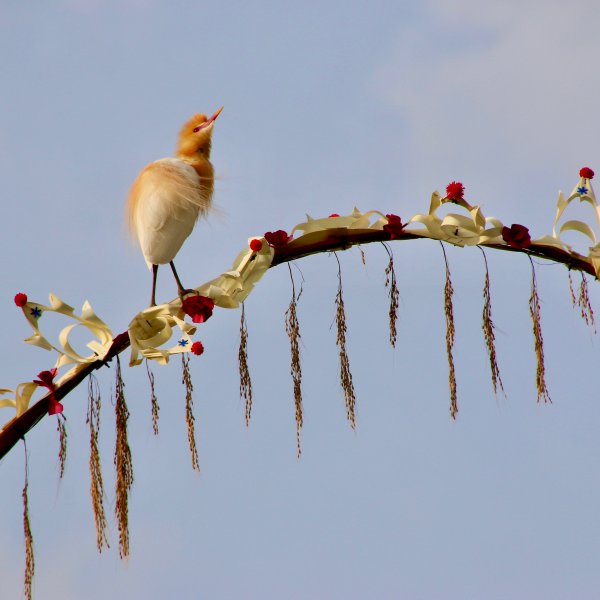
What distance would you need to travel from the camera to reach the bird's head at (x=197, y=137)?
5254 millimetres

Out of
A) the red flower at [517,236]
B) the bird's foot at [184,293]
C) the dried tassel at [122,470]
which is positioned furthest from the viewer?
the red flower at [517,236]

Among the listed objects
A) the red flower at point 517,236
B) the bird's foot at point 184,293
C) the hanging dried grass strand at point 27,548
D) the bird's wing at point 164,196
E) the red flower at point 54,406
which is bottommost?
the hanging dried grass strand at point 27,548

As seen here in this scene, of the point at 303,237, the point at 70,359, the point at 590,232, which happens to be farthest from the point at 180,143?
the point at 590,232

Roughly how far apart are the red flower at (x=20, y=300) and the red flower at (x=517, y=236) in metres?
2.16

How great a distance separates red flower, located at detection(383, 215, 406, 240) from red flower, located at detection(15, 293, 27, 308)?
63.3 inches

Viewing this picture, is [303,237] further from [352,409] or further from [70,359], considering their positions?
[70,359]

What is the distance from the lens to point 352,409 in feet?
14.8

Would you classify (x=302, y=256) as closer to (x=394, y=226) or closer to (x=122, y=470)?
(x=394, y=226)

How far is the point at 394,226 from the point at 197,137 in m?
1.07

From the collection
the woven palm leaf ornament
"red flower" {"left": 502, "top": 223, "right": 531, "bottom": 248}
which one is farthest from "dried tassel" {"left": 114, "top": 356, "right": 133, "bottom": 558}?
"red flower" {"left": 502, "top": 223, "right": 531, "bottom": 248}

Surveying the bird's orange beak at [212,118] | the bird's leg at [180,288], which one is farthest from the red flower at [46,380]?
the bird's orange beak at [212,118]

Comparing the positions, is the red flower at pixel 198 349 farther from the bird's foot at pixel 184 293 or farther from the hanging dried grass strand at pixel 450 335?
the hanging dried grass strand at pixel 450 335

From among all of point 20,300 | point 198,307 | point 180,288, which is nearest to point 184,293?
point 180,288

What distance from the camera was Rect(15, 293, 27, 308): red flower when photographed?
4.66 m
